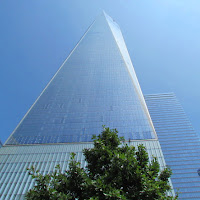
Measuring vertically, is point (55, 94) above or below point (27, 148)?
above

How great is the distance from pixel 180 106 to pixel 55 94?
104045mm

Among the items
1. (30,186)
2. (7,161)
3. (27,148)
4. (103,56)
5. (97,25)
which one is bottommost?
(30,186)

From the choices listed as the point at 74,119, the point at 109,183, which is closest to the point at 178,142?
the point at 74,119

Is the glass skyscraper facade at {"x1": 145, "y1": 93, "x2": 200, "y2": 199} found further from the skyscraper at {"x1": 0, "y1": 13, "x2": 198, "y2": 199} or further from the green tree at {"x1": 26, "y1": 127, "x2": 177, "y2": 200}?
the green tree at {"x1": 26, "y1": 127, "x2": 177, "y2": 200}

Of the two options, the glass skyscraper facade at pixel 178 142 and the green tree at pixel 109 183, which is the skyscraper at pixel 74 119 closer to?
the green tree at pixel 109 183

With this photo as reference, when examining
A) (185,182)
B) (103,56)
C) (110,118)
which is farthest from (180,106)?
(110,118)

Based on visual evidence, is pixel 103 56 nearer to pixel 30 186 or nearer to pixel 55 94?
pixel 55 94

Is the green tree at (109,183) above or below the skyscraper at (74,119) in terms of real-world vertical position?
below

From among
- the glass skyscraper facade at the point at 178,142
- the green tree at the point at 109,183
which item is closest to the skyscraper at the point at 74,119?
the green tree at the point at 109,183

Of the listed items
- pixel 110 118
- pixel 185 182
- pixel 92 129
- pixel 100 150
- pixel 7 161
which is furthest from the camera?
pixel 185 182

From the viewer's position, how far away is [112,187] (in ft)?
28.0

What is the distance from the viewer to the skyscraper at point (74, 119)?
38.0 metres

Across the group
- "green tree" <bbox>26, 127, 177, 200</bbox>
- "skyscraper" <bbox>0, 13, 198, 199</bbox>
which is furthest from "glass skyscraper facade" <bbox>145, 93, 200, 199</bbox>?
"green tree" <bbox>26, 127, 177, 200</bbox>

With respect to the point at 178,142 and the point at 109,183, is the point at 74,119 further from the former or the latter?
the point at 178,142
